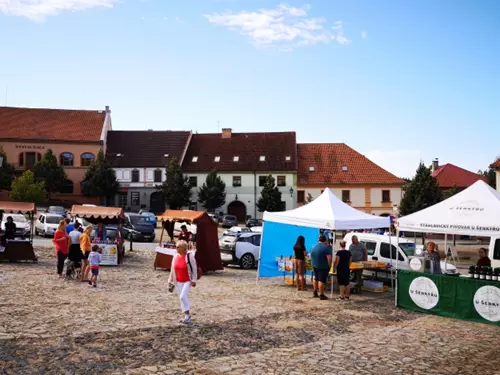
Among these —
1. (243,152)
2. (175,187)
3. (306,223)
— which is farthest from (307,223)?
(243,152)

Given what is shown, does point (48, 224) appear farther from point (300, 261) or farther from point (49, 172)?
point (49, 172)

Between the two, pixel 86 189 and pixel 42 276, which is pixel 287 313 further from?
pixel 86 189

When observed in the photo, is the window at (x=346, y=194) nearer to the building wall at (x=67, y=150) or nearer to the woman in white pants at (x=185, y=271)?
the building wall at (x=67, y=150)

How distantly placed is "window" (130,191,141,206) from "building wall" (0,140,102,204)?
4.41 metres

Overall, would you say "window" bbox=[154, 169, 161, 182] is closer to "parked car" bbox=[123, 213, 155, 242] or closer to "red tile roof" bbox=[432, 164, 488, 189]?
"parked car" bbox=[123, 213, 155, 242]

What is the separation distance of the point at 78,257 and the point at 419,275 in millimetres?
10318

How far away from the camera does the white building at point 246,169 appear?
63125 millimetres

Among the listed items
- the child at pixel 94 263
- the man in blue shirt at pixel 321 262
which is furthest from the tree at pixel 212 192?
the man in blue shirt at pixel 321 262

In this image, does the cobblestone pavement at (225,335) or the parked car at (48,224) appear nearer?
the cobblestone pavement at (225,335)

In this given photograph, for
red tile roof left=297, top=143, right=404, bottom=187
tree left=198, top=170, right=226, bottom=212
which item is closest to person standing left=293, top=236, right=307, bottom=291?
tree left=198, top=170, right=226, bottom=212

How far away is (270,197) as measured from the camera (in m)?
59.3

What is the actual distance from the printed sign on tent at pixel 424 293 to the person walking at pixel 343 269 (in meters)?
1.94

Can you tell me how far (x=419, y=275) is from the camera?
13.8 metres

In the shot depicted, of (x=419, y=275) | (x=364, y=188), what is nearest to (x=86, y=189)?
(x=364, y=188)
